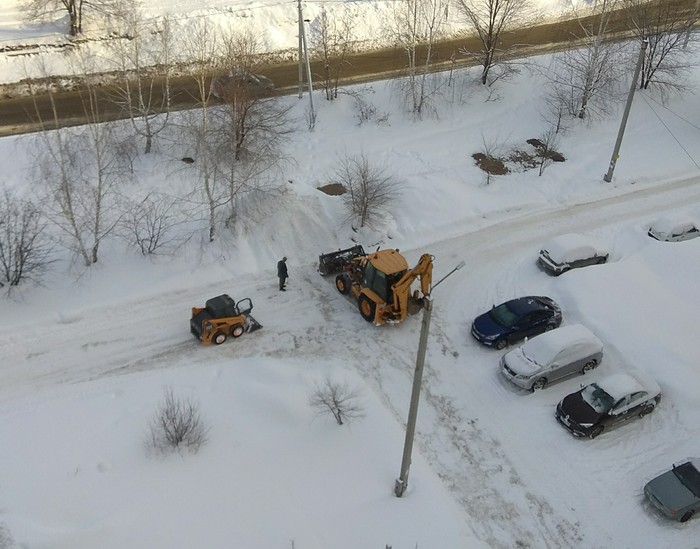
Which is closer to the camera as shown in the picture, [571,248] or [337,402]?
[337,402]

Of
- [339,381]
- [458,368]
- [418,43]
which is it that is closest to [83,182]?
[339,381]

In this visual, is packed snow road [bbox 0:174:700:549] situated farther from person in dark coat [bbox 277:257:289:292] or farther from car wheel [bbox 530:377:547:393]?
person in dark coat [bbox 277:257:289:292]

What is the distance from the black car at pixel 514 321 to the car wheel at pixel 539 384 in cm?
182

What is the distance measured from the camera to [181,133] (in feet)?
88.5

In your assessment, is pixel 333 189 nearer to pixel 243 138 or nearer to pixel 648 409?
pixel 243 138

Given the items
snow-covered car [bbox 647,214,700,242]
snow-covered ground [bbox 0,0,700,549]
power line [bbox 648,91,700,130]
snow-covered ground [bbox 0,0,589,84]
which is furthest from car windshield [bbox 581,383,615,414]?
snow-covered ground [bbox 0,0,589,84]

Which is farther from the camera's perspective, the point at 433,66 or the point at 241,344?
the point at 433,66

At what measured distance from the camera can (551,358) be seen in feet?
56.9

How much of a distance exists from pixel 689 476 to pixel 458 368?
6.32 metres

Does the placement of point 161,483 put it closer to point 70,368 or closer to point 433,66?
point 70,368

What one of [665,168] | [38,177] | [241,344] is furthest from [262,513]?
[665,168]

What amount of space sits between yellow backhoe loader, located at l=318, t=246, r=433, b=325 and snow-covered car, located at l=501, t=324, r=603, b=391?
3.15 meters

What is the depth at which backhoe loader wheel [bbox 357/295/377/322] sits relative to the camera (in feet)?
63.5

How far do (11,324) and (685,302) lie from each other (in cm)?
2043
